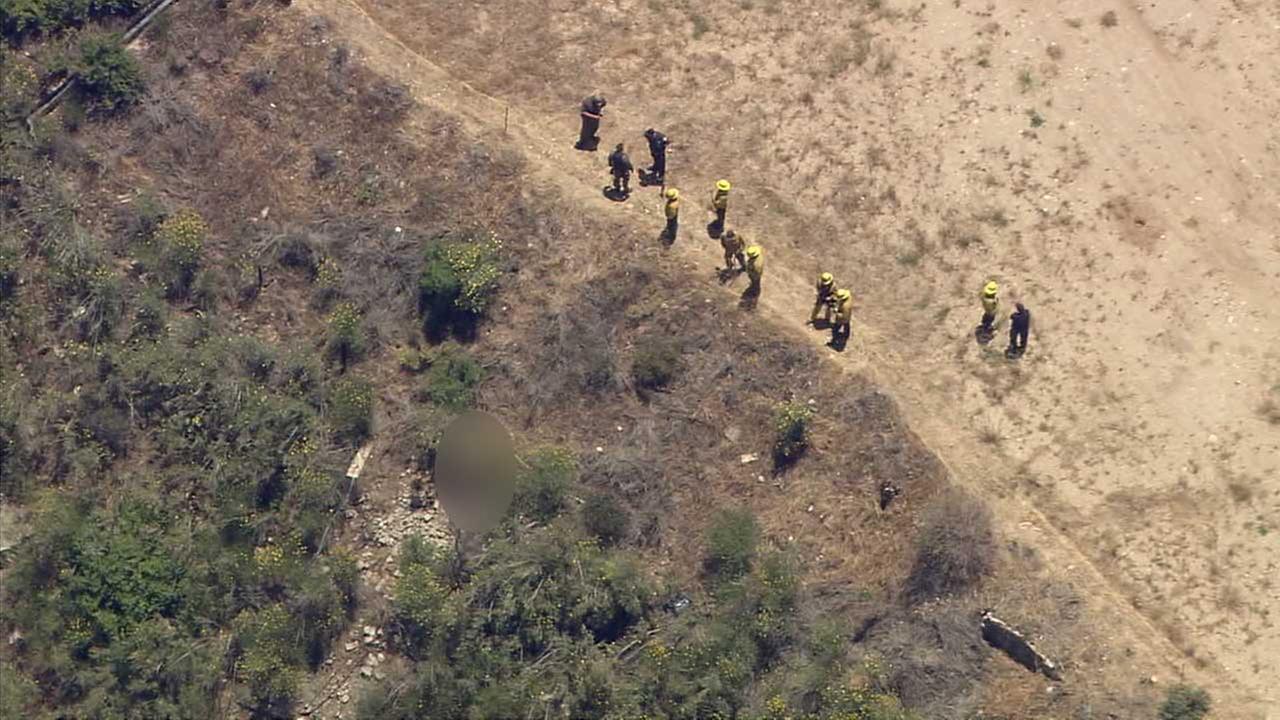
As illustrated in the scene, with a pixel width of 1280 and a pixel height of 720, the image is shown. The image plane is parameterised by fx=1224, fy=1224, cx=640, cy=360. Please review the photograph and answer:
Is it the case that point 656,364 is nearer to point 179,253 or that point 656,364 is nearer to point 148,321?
point 179,253

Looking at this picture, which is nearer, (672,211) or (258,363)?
(672,211)

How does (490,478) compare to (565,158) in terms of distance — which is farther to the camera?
(565,158)

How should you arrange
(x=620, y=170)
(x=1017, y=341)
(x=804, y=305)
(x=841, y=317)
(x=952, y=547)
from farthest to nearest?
(x=620, y=170) → (x=804, y=305) → (x=841, y=317) → (x=1017, y=341) → (x=952, y=547)

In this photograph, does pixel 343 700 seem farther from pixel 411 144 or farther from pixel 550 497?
pixel 411 144

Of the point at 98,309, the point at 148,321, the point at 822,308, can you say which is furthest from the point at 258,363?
the point at 822,308

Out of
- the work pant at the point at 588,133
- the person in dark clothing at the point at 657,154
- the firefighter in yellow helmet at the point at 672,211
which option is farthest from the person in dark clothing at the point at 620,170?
the firefighter in yellow helmet at the point at 672,211

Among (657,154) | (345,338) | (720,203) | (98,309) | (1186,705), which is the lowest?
(98,309)

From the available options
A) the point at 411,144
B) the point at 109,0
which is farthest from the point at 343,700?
the point at 109,0

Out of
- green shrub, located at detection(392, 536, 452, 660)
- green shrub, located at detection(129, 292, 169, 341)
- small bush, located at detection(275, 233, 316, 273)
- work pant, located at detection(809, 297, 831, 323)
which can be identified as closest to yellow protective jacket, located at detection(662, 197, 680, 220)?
work pant, located at detection(809, 297, 831, 323)
